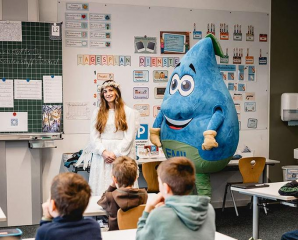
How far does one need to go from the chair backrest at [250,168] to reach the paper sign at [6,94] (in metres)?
2.64

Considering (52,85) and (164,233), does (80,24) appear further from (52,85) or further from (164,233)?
(164,233)

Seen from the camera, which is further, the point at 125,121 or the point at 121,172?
the point at 125,121

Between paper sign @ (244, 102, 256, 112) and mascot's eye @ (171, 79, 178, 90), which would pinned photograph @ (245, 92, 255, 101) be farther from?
mascot's eye @ (171, 79, 178, 90)

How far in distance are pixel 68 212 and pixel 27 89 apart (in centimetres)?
337

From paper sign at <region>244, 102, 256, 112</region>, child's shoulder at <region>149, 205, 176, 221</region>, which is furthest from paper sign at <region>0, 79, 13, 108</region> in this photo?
child's shoulder at <region>149, 205, 176, 221</region>

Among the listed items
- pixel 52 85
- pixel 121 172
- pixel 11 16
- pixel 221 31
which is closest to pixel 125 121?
pixel 52 85

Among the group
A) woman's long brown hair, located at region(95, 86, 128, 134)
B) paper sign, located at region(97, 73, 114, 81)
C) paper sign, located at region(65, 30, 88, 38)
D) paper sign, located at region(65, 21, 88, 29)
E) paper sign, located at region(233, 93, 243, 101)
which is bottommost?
woman's long brown hair, located at region(95, 86, 128, 134)

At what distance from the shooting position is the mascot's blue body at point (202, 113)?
440 cm

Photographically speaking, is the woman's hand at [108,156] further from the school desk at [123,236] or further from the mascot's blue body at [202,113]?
the school desk at [123,236]

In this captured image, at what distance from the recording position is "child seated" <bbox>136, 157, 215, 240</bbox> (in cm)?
197

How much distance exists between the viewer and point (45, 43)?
507cm

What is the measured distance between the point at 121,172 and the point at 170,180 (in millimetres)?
932

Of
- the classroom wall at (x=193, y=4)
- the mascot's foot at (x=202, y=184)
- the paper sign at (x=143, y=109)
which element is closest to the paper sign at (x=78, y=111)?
the paper sign at (x=143, y=109)

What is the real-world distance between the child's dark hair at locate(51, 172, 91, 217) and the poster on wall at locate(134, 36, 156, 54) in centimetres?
390
